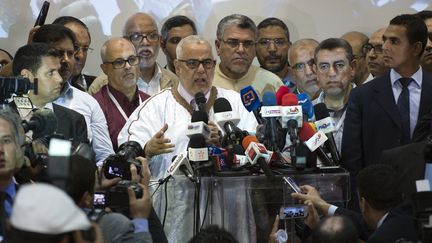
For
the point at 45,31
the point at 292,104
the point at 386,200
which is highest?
the point at 45,31

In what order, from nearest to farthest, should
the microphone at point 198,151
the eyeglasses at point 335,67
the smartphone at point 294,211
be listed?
the smartphone at point 294,211, the microphone at point 198,151, the eyeglasses at point 335,67

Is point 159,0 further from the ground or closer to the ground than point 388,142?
further from the ground

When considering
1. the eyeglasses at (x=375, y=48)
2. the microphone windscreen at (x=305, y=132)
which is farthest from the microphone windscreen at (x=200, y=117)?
the eyeglasses at (x=375, y=48)

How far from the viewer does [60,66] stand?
6559mm

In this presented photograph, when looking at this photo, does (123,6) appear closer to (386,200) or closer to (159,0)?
(159,0)

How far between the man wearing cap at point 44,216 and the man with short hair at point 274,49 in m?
4.87

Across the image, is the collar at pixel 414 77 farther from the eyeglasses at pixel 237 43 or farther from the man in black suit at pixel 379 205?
the man in black suit at pixel 379 205

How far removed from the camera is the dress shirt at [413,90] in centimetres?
655

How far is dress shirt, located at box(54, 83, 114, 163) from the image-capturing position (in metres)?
6.80

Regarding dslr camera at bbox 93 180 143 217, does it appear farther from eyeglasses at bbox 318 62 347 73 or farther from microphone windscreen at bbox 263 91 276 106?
eyeglasses at bbox 318 62 347 73

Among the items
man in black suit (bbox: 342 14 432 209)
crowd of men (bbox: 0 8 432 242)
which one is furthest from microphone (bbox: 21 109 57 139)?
man in black suit (bbox: 342 14 432 209)

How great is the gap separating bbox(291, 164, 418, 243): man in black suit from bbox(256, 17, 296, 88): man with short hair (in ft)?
8.76

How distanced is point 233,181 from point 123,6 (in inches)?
141

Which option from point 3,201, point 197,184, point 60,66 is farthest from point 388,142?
point 3,201
